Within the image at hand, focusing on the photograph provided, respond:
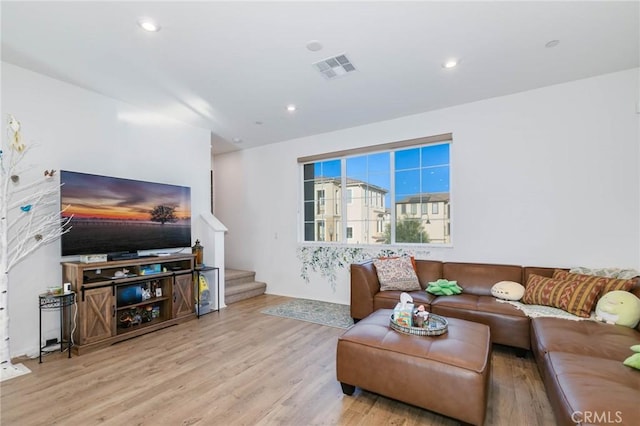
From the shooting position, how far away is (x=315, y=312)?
4199 mm

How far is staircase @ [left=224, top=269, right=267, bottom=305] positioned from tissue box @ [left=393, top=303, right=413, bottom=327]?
3.24 m

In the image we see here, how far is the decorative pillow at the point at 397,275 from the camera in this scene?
355 centimetres

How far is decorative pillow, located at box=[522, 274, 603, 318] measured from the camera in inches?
101

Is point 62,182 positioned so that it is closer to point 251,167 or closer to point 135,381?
point 135,381

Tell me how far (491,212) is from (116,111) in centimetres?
490

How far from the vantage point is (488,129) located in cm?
364

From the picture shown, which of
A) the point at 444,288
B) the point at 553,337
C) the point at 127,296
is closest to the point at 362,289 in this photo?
the point at 444,288

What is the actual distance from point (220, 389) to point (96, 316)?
170 cm

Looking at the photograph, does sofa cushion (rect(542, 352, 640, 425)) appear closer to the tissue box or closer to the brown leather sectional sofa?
the brown leather sectional sofa

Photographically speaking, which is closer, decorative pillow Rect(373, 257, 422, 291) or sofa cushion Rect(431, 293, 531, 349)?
sofa cushion Rect(431, 293, 531, 349)

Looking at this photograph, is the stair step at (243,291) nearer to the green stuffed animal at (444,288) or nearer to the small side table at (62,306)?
A: the small side table at (62,306)

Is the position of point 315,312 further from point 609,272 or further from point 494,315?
point 609,272

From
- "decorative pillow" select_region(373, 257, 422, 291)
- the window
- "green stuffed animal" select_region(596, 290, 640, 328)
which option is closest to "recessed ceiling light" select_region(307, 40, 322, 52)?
the window

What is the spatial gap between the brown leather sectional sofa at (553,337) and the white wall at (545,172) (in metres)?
0.34
